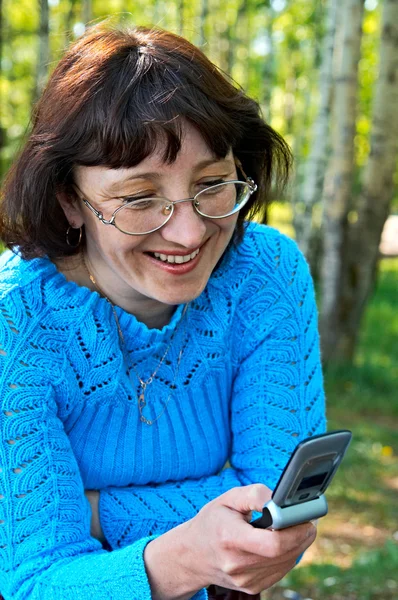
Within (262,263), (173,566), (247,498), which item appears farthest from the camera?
(262,263)

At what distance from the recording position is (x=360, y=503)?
4.66 metres

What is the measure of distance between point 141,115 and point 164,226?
0.25 m

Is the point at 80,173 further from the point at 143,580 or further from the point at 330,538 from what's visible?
the point at 330,538

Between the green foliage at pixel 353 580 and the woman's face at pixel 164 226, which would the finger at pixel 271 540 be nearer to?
the woman's face at pixel 164 226

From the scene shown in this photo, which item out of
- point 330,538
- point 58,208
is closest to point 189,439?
point 58,208

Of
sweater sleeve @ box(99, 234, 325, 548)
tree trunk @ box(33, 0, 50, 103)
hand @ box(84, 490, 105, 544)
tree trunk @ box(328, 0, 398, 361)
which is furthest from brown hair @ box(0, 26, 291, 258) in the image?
tree trunk @ box(33, 0, 50, 103)

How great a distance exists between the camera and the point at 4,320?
1.86 m

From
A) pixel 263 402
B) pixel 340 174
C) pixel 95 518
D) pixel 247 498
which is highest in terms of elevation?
pixel 247 498

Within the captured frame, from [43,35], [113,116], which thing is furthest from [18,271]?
[43,35]

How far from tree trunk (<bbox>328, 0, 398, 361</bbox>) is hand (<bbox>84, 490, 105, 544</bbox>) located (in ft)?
15.2

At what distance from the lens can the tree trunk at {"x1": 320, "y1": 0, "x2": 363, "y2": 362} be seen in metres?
6.12

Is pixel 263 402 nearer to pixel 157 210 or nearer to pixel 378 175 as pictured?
pixel 157 210

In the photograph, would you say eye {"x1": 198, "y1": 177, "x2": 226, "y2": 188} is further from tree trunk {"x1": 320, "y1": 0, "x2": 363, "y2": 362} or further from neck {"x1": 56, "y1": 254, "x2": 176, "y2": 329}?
tree trunk {"x1": 320, "y1": 0, "x2": 363, "y2": 362}

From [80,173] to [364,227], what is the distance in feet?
15.5
